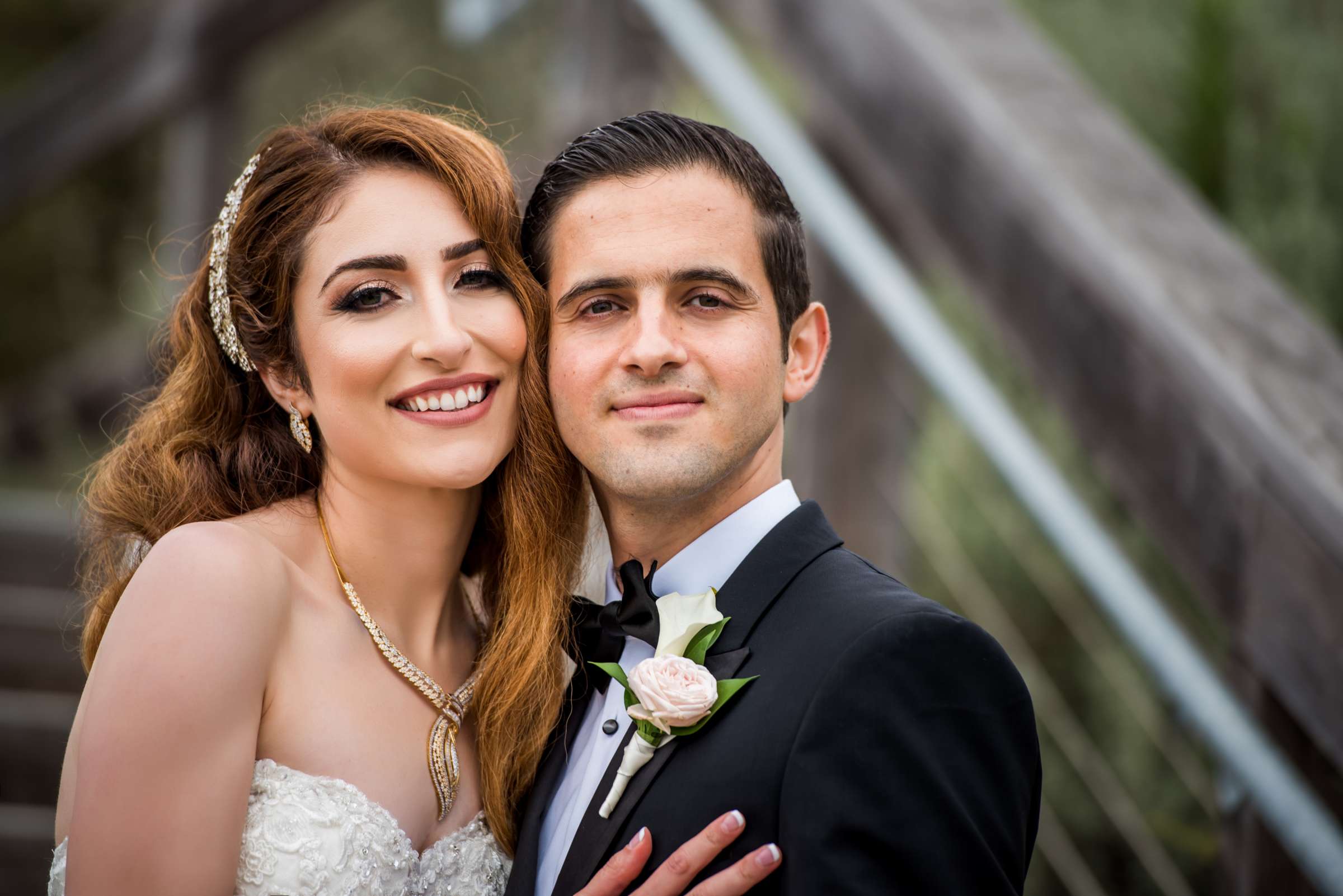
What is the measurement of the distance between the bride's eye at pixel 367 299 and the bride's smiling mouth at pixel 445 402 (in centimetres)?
15

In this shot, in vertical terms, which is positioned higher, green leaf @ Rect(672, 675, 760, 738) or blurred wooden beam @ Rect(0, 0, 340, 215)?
blurred wooden beam @ Rect(0, 0, 340, 215)

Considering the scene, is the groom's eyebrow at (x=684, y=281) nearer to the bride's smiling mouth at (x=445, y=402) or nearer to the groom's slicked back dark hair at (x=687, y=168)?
the groom's slicked back dark hair at (x=687, y=168)

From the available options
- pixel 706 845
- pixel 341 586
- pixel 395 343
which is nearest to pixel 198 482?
pixel 341 586

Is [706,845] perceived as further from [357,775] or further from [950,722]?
[357,775]

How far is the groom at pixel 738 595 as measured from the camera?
1.45 meters

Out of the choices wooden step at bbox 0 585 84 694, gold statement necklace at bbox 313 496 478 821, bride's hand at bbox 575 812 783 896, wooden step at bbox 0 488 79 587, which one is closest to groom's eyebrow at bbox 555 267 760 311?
gold statement necklace at bbox 313 496 478 821

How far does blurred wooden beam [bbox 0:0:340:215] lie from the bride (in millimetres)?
3071

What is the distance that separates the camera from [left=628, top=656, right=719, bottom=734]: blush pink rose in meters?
1.61

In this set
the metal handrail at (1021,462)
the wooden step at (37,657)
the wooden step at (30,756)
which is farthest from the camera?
the wooden step at (37,657)

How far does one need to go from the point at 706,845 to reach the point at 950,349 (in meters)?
1.18

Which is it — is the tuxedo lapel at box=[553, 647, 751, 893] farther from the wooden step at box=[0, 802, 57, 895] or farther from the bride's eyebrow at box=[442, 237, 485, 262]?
the wooden step at box=[0, 802, 57, 895]

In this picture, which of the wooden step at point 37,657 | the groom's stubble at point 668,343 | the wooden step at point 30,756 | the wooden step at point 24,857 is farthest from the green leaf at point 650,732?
the wooden step at point 37,657

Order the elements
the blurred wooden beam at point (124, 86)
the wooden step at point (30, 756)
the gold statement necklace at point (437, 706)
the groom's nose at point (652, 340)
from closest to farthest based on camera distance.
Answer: the groom's nose at point (652, 340) → the gold statement necklace at point (437, 706) → the wooden step at point (30, 756) → the blurred wooden beam at point (124, 86)

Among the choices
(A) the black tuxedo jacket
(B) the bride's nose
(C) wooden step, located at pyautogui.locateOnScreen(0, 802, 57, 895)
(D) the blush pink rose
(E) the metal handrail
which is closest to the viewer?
(A) the black tuxedo jacket
